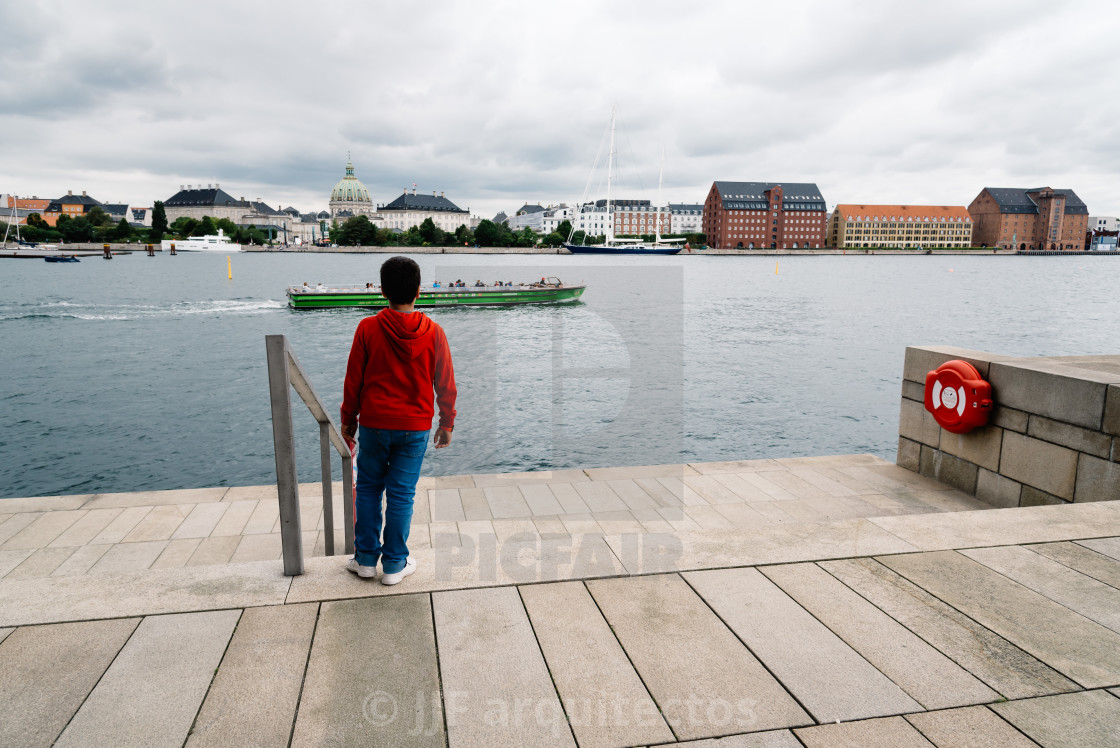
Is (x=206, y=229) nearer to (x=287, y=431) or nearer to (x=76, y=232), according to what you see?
(x=76, y=232)

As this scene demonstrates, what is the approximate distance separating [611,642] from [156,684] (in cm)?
191

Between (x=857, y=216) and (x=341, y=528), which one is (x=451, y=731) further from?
(x=857, y=216)

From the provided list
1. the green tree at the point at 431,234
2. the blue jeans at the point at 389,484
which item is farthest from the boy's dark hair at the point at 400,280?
the green tree at the point at 431,234

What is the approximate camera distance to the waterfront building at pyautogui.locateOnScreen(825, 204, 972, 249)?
187m

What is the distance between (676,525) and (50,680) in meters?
4.50

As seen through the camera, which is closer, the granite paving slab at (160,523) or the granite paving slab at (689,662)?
the granite paving slab at (689,662)

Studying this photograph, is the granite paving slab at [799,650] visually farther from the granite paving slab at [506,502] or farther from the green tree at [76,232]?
the green tree at [76,232]

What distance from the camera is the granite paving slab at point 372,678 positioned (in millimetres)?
2643

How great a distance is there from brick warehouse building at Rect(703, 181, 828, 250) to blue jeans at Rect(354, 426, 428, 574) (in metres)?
188

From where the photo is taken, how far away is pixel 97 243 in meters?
170

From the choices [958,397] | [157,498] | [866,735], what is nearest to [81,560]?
[157,498]

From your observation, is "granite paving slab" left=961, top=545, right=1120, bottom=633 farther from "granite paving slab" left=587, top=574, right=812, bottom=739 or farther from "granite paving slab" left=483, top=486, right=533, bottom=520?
"granite paving slab" left=483, top=486, right=533, bottom=520

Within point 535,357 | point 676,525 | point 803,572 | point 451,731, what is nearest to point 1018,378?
point 676,525

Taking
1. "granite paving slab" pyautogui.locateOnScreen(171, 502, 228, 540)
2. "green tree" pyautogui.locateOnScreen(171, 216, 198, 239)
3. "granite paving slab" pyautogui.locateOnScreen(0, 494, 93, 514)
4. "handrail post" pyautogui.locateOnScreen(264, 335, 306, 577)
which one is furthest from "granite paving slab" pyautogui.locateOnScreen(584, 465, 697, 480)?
"green tree" pyautogui.locateOnScreen(171, 216, 198, 239)
